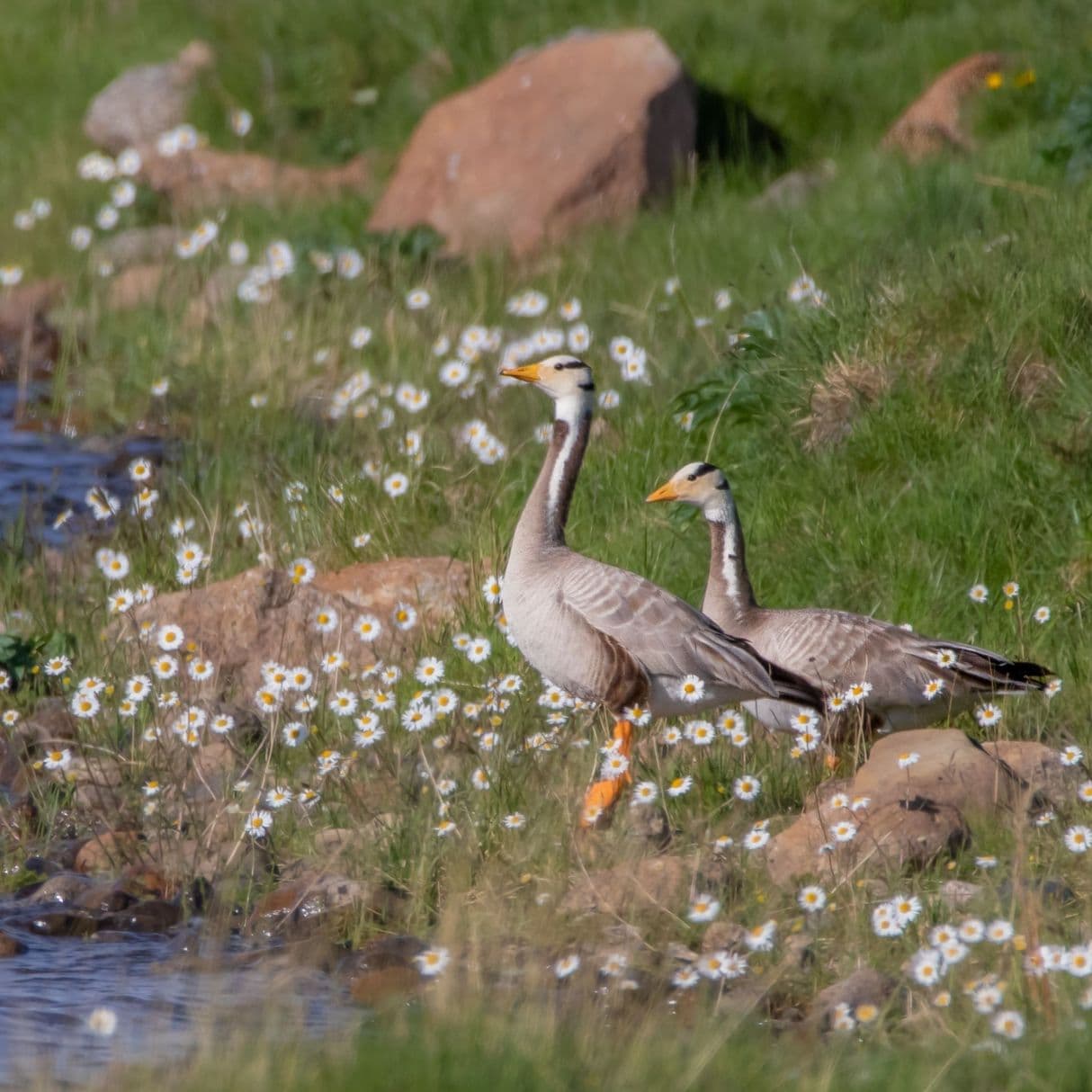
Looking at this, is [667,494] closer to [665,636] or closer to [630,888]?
[665,636]

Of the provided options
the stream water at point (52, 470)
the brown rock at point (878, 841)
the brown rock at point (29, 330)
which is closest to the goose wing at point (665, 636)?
the brown rock at point (878, 841)

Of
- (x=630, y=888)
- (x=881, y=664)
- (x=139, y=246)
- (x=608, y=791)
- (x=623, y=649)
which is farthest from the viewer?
(x=139, y=246)

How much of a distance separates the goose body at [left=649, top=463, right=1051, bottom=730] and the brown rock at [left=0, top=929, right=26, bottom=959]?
2.53 meters

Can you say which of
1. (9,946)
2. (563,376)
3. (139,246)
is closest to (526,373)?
(563,376)

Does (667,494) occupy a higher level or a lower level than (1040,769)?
higher

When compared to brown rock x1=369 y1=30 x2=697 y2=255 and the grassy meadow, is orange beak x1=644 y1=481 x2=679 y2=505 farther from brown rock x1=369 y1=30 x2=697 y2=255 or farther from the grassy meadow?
brown rock x1=369 y1=30 x2=697 y2=255

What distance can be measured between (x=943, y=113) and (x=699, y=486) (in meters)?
6.68

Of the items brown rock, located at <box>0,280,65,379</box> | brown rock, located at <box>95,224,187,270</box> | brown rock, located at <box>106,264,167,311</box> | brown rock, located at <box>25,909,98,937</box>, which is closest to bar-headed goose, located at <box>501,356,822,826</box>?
brown rock, located at <box>25,909,98,937</box>

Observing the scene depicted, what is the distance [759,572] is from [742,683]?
2002 mm

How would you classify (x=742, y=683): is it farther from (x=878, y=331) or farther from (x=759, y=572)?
(x=878, y=331)

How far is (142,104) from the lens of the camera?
15.0 metres

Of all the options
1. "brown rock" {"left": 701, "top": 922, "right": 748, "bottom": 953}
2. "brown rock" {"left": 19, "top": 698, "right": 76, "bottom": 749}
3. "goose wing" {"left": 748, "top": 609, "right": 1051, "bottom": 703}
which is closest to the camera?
"brown rock" {"left": 701, "top": 922, "right": 748, "bottom": 953}

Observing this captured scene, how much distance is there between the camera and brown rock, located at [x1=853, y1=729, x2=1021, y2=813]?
5750mm

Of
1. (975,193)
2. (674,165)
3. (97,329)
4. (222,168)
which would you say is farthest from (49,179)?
(975,193)
